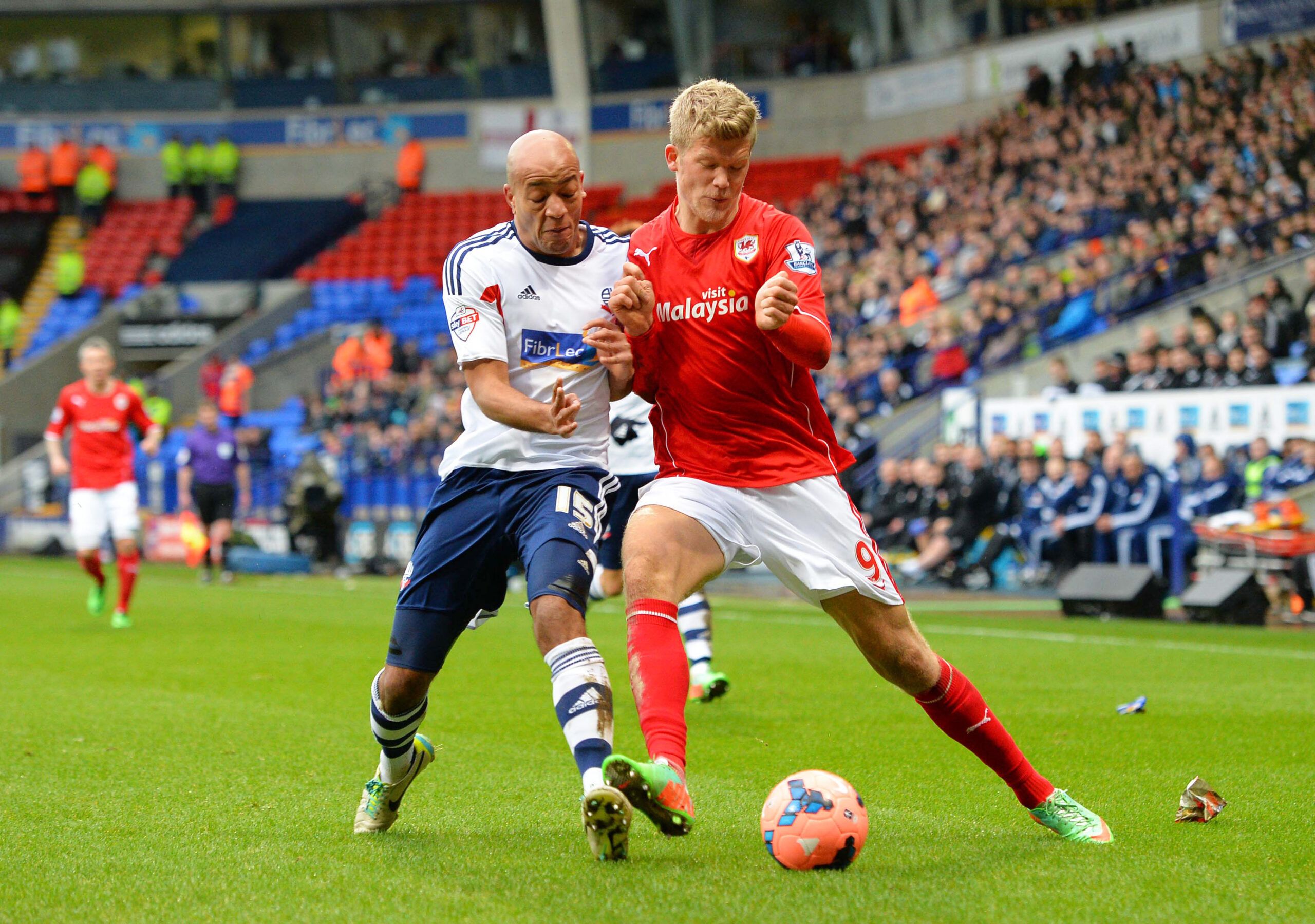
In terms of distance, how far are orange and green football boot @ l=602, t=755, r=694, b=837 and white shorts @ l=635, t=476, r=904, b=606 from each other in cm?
77

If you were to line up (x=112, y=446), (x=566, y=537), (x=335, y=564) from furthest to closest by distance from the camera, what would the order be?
1. (x=335, y=564)
2. (x=112, y=446)
3. (x=566, y=537)

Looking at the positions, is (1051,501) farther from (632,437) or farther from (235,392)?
(235,392)

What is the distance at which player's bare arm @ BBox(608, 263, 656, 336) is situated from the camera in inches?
173

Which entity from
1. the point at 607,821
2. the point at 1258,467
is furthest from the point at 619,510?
the point at 1258,467

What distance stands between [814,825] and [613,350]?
1.57 metres

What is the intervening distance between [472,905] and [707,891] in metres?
0.64

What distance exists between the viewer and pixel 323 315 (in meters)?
33.8

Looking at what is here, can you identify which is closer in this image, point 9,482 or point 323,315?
point 9,482

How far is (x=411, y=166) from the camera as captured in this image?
1478 inches

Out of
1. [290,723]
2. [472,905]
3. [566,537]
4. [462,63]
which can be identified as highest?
[462,63]

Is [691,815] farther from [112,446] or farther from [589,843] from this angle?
[112,446]

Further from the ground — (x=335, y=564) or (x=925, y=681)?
(x=925, y=681)

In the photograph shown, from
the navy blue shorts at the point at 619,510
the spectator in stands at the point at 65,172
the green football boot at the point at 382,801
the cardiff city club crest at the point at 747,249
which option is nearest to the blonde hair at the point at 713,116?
the cardiff city club crest at the point at 747,249

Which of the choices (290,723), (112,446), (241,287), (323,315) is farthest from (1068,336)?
(241,287)
